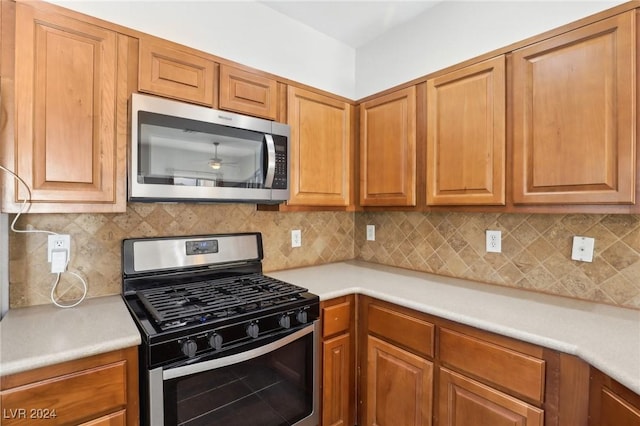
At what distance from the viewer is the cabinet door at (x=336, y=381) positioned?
1.65 m

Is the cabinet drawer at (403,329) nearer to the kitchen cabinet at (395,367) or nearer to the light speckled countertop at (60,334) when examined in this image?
the kitchen cabinet at (395,367)

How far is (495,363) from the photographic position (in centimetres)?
122

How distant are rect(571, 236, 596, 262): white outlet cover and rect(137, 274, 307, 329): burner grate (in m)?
1.35

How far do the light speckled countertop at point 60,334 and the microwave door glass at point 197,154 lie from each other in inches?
23.4

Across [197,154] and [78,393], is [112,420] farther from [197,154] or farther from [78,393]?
[197,154]

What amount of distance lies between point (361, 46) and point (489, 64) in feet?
3.81

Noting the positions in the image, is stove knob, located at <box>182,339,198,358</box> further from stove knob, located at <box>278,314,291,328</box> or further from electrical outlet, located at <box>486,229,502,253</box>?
electrical outlet, located at <box>486,229,502,253</box>

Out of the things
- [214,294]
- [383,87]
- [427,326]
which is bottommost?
[427,326]

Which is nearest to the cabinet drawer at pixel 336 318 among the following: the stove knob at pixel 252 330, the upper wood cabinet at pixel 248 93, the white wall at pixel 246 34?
the stove knob at pixel 252 330

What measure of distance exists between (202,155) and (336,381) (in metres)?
1.38

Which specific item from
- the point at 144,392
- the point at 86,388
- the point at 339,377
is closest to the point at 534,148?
the point at 339,377

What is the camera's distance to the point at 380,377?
→ 1669mm

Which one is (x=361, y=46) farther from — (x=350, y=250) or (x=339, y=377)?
(x=339, y=377)

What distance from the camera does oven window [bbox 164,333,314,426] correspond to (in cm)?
117
